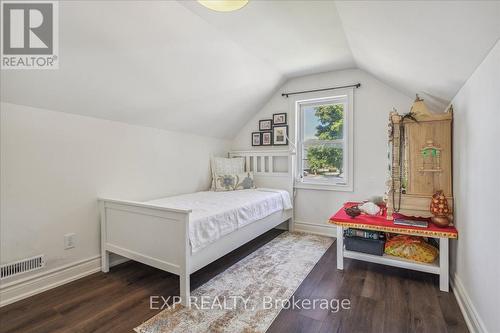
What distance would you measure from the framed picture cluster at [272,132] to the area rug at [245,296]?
168 cm

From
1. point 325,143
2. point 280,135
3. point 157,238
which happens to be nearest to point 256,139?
point 280,135

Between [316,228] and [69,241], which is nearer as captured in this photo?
[69,241]

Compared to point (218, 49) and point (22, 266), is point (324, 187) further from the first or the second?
point (22, 266)

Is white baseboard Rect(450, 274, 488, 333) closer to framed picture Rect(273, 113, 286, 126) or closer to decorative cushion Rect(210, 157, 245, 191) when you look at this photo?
framed picture Rect(273, 113, 286, 126)

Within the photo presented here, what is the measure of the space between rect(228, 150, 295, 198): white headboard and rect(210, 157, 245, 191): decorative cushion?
0.14 meters

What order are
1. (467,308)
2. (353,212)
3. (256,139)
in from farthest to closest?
(256,139)
(353,212)
(467,308)

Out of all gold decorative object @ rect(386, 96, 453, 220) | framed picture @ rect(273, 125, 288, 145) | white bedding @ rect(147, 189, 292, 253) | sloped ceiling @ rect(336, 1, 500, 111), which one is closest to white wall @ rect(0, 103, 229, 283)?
white bedding @ rect(147, 189, 292, 253)

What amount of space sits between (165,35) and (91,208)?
5.52 ft

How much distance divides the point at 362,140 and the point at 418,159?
105cm

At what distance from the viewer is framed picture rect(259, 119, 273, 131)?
389 cm

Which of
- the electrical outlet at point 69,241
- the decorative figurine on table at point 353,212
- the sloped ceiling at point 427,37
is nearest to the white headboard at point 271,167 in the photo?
the decorative figurine on table at point 353,212

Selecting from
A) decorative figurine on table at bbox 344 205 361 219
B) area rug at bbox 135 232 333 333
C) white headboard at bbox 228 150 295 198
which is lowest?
area rug at bbox 135 232 333 333

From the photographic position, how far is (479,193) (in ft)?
4.80

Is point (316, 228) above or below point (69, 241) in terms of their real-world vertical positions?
below
